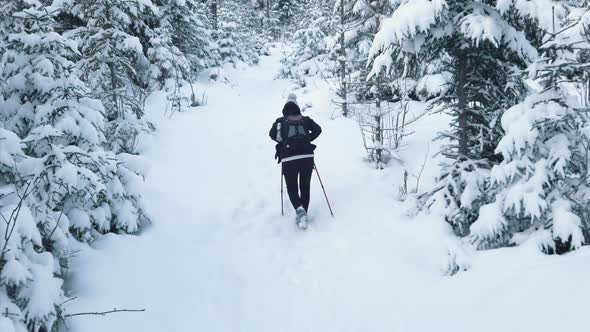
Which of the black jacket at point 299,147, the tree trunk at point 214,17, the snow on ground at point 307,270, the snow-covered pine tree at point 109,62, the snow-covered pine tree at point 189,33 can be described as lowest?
the snow on ground at point 307,270

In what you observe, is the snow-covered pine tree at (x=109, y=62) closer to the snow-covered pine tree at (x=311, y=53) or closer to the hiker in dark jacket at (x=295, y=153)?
the hiker in dark jacket at (x=295, y=153)

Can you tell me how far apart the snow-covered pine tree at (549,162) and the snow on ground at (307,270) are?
0.39 metres

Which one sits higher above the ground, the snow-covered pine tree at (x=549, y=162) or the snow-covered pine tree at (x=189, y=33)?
the snow-covered pine tree at (x=189, y=33)

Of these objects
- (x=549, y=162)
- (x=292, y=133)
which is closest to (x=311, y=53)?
(x=292, y=133)

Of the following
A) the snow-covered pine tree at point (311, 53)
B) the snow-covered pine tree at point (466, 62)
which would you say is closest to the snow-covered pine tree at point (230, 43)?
the snow-covered pine tree at point (311, 53)

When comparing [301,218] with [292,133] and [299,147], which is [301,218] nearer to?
[299,147]

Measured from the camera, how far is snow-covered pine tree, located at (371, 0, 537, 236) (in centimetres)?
566

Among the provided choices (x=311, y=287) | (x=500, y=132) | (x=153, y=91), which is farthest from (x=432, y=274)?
(x=153, y=91)

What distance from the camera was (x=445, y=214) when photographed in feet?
20.8

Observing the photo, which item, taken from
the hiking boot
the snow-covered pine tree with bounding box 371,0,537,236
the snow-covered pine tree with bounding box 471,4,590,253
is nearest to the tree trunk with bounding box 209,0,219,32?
the hiking boot

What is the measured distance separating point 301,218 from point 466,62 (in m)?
3.70

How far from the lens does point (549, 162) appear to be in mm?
4723

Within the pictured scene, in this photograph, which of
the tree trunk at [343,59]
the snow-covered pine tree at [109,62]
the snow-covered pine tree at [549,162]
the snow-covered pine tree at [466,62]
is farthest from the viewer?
the tree trunk at [343,59]

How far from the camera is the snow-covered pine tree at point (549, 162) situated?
4.64 m
